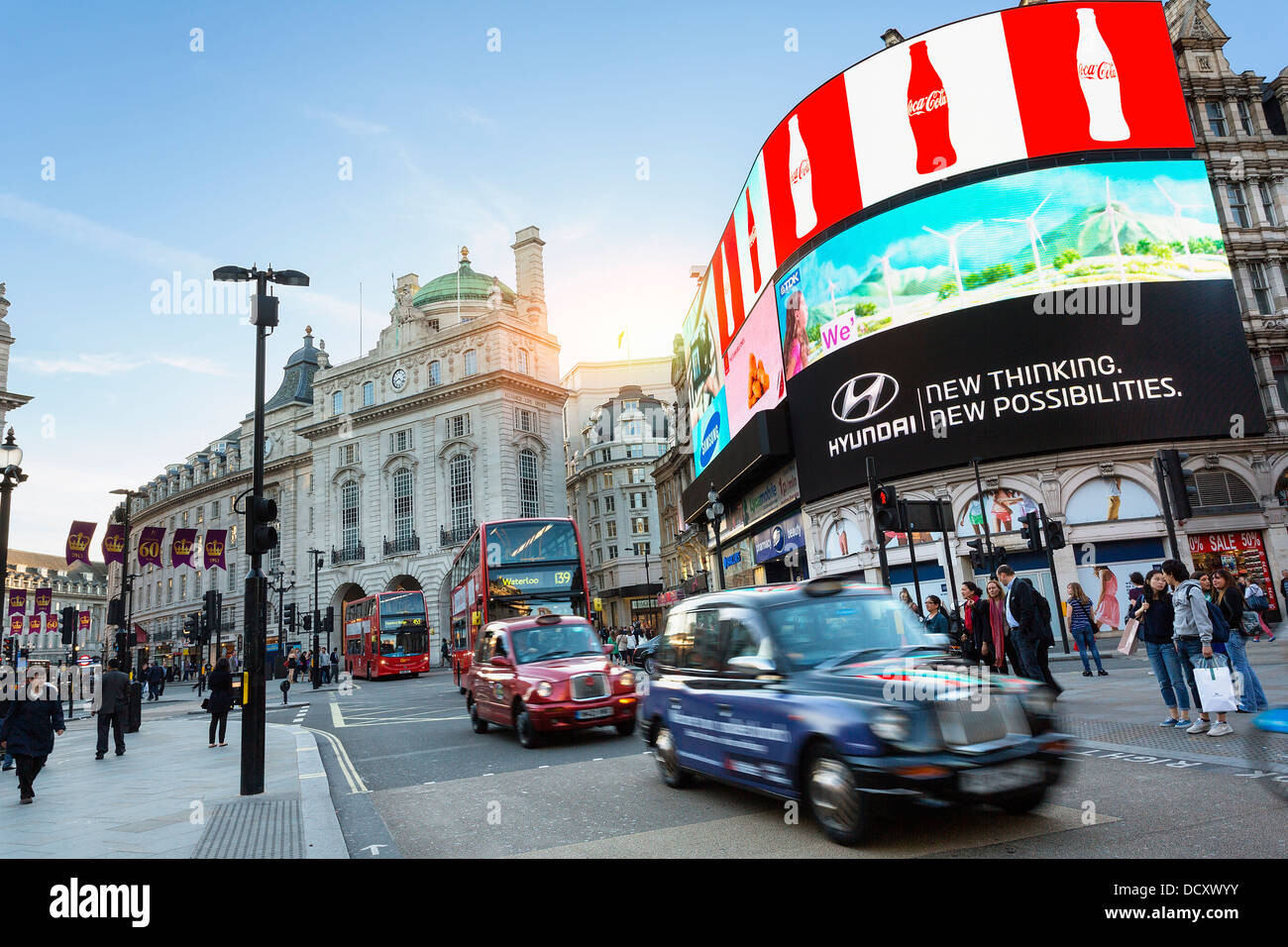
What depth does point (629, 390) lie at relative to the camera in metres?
91.8

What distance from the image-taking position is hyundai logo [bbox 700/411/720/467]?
45188 millimetres

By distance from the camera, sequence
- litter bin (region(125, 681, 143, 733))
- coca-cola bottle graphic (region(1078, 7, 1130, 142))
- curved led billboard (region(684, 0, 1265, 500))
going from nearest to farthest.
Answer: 1. litter bin (region(125, 681, 143, 733))
2. curved led billboard (region(684, 0, 1265, 500))
3. coca-cola bottle graphic (region(1078, 7, 1130, 142))

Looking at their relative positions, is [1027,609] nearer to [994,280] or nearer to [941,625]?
[941,625]

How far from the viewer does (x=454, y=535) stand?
174 ft

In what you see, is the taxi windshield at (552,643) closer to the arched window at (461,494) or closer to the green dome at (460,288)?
the arched window at (461,494)

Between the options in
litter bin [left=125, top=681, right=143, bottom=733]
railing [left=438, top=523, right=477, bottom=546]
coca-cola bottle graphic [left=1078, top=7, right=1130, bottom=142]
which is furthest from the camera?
railing [left=438, top=523, right=477, bottom=546]

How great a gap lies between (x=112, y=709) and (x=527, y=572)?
8647 mm

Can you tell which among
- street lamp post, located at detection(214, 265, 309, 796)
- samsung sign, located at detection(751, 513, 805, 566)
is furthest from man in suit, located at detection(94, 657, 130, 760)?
samsung sign, located at detection(751, 513, 805, 566)

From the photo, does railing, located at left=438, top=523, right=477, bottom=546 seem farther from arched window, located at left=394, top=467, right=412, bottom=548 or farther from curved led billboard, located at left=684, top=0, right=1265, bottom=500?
curved led billboard, located at left=684, top=0, right=1265, bottom=500

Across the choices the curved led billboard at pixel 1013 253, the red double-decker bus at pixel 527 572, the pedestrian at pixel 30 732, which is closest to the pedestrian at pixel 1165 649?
the red double-decker bus at pixel 527 572

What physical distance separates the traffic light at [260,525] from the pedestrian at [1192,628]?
9.33 metres

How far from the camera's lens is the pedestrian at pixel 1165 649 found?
8.66 meters

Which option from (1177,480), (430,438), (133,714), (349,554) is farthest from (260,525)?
(349,554)

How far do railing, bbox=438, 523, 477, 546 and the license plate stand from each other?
49.5 meters
